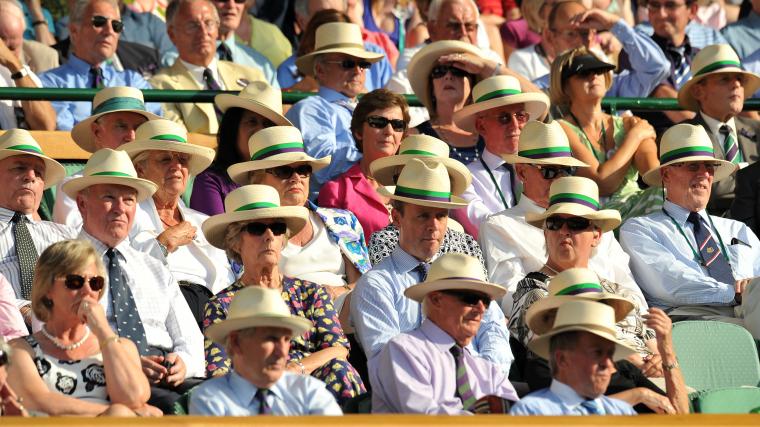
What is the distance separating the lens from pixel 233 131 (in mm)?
10508

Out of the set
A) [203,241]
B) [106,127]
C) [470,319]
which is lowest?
[470,319]

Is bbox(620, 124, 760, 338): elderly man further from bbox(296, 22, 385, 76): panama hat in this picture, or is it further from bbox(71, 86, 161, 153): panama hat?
bbox(71, 86, 161, 153): panama hat

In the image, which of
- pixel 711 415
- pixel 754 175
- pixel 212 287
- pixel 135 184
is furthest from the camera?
pixel 754 175

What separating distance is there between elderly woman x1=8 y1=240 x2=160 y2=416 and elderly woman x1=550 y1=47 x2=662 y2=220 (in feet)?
13.4

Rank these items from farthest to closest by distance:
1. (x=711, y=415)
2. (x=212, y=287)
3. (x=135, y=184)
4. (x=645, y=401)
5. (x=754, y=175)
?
1. (x=754, y=175)
2. (x=212, y=287)
3. (x=135, y=184)
4. (x=645, y=401)
5. (x=711, y=415)

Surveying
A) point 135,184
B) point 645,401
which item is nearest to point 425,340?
point 645,401

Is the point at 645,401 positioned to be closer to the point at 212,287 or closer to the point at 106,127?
the point at 212,287

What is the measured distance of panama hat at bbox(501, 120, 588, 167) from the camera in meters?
10.1

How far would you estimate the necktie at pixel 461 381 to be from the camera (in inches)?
314

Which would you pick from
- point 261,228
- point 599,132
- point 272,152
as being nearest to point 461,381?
point 261,228

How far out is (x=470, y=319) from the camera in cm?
804

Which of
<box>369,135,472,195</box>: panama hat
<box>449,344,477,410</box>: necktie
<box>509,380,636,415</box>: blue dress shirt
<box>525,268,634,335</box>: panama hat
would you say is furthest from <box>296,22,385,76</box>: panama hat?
<box>509,380,636,415</box>: blue dress shirt

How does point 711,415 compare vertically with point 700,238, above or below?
below

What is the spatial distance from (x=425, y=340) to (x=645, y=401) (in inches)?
40.4
